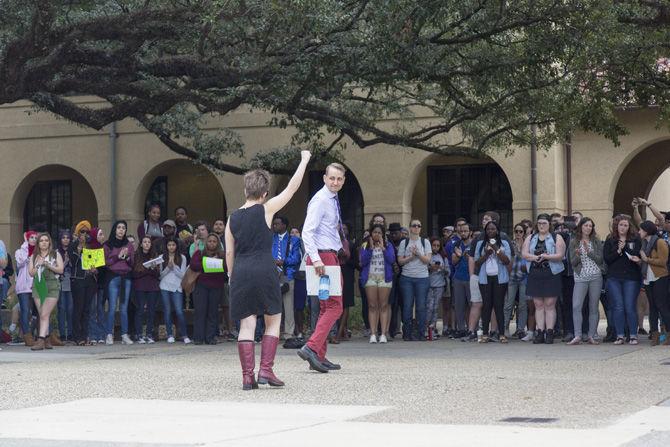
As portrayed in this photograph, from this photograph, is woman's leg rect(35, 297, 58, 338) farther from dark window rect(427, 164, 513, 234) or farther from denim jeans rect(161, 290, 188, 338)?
dark window rect(427, 164, 513, 234)

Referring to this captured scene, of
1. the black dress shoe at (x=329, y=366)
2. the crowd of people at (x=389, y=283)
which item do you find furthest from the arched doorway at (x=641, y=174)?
the black dress shoe at (x=329, y=366)

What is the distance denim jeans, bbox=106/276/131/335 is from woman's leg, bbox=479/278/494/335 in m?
5.32

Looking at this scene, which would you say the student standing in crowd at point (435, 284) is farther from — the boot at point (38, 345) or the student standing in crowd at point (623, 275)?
the boot at point (38, 345)

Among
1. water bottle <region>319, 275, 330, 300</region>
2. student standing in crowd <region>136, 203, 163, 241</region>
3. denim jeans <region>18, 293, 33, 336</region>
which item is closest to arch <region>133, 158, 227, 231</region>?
student standing in crowd <region>136, 203, 163, 241</region>

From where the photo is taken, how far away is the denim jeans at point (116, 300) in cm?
1831

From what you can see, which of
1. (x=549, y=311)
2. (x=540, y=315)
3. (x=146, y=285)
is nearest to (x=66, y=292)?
(x=146, y=285)

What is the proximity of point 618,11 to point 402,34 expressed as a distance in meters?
3.13

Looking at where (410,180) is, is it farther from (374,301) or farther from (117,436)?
(117,436)

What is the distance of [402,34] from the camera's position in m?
14.6

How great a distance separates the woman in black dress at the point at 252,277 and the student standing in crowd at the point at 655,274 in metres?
7.69

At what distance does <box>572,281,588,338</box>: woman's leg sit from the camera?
54.6 feet

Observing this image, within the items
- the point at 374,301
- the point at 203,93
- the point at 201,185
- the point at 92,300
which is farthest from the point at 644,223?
the point at 201,185

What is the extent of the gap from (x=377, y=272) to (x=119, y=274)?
154 inches

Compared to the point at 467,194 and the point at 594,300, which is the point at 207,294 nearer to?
the point at 594,300
